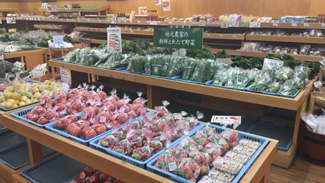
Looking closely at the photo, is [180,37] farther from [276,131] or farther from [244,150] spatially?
[244,150]

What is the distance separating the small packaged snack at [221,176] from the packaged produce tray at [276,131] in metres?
1.45

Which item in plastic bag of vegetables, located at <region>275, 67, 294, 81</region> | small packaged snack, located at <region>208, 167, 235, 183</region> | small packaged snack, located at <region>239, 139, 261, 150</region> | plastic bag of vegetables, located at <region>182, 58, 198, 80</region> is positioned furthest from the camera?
plastic bag of vegetables, located at <region>182, 58, 198, 80</region>

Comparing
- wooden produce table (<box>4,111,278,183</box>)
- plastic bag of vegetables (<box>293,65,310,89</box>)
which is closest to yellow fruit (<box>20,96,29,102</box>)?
wooden produce table (<box>4,111,278,183</box>)

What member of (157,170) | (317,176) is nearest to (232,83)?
(317,176)

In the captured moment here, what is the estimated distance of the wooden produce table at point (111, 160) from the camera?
51.1 inches

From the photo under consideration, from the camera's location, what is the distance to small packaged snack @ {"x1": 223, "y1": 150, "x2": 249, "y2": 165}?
4.50 feet

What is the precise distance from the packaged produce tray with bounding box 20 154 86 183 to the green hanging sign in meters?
1.68

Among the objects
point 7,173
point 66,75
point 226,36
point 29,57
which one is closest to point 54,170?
point 7,173

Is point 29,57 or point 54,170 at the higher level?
point 29,57

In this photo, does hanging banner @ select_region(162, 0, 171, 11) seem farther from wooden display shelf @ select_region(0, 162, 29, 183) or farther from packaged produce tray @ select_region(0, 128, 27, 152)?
wooden display shelf @ select_region(0, 162, 29, 183)

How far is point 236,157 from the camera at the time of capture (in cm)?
140

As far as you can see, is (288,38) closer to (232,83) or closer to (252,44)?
(252,44)

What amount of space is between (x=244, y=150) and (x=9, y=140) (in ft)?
7.76

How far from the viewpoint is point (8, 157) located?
7.77 feet
